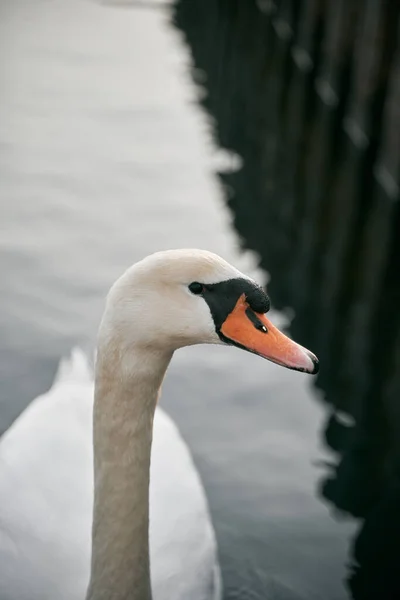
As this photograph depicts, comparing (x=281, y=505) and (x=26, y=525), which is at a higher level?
(x=26, y=525)

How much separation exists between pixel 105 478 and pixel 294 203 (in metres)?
7.40

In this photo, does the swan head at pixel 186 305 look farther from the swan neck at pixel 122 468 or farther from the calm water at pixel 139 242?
the calm water at pixel 139 242

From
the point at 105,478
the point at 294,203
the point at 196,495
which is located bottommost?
the point at 294,203

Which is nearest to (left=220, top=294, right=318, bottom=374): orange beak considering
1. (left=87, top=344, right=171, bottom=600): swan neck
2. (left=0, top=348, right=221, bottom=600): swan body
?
(left=87, top=344, right=171, bottom=600): swan neck

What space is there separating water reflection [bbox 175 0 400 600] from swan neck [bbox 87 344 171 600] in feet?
6.81

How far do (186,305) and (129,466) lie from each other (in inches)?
27.3

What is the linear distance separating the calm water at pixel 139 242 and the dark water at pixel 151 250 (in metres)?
0.01

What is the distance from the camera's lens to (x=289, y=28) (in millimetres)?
16266

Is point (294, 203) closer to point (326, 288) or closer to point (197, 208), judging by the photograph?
point (197, 208)

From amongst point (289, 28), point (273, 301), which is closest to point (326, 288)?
point (273, 301)

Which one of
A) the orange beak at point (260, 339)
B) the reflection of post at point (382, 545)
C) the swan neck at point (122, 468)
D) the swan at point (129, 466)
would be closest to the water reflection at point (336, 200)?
the reflection of post at point (382, 545)

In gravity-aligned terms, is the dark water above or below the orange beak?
below

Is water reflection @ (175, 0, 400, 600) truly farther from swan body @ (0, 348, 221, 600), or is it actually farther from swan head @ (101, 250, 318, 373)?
swan head @ (101, 250, 318, 373)

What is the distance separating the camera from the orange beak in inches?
151
